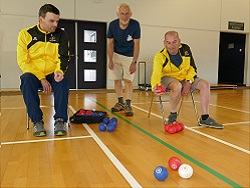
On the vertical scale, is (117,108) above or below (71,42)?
below

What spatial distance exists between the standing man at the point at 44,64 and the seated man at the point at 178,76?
896 mm

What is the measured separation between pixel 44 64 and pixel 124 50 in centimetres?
132

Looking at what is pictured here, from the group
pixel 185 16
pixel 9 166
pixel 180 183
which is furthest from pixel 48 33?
pixel 185 16

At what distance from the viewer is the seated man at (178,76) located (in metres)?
2.55

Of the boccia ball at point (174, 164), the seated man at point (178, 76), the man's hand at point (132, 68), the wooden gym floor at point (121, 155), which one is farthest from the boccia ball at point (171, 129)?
the man's hand at point (132, 68)

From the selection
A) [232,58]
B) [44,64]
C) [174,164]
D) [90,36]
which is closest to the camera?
[174,164]

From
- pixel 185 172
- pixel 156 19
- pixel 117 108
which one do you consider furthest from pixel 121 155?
pixel 156 19

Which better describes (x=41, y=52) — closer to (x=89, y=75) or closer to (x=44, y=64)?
(x=44, y=64)

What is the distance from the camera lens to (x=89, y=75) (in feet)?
23.7

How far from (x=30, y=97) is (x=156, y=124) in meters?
1.32

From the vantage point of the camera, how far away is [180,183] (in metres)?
1.36

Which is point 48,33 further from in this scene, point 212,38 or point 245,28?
point 245,28

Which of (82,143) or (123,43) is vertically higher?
(123,43)

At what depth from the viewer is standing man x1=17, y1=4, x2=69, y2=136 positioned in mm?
2221
